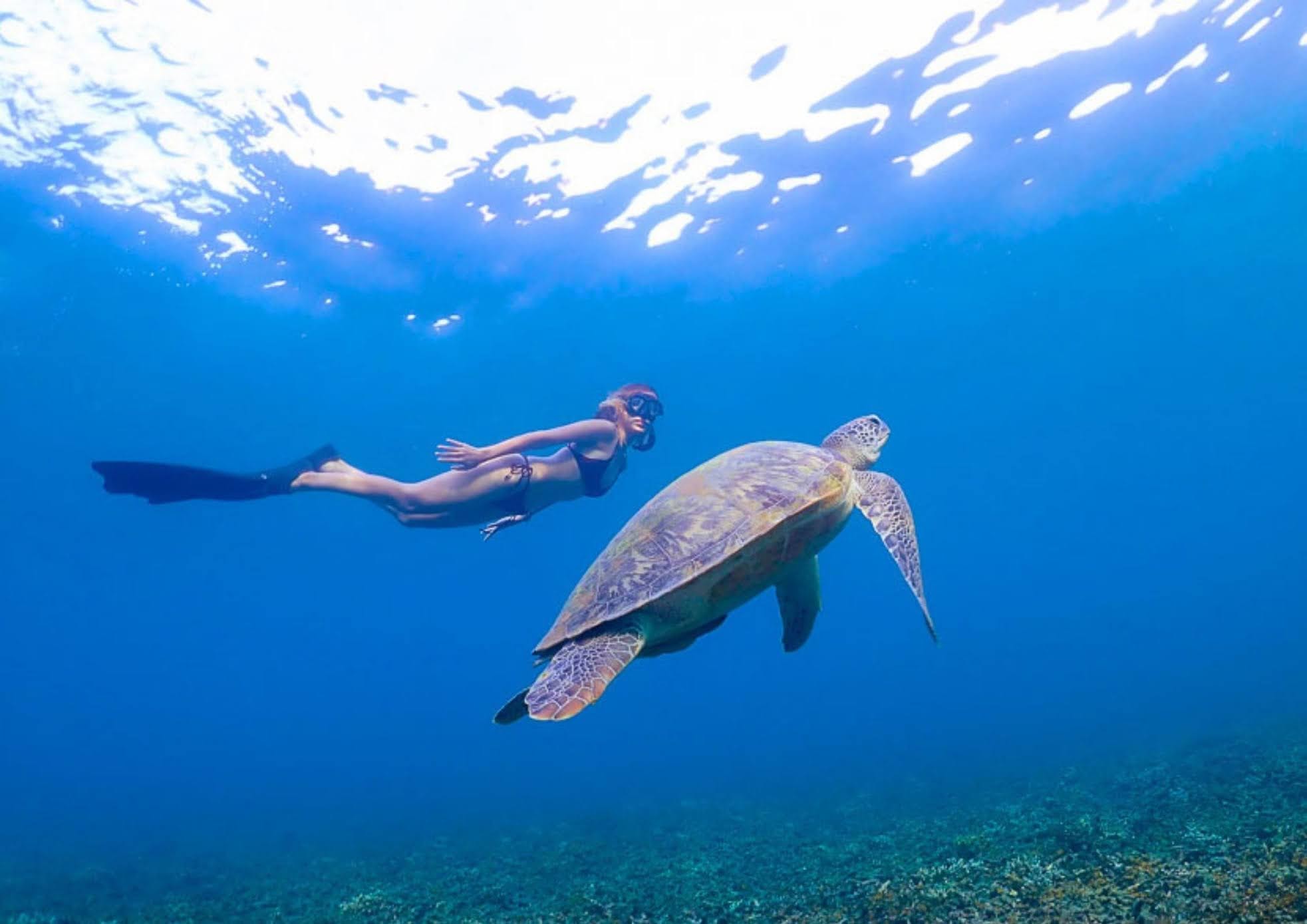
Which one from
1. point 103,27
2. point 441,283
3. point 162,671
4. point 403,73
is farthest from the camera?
point 162,671

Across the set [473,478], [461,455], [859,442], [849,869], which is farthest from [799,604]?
[473,478]

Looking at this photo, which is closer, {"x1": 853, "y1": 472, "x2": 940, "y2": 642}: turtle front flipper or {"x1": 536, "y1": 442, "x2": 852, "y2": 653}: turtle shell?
{"x1": 536, "y1": 442, "x2": 852, "y2": 653}: turtle shell

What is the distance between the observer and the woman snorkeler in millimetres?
8258

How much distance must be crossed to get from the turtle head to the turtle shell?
2.55 feet

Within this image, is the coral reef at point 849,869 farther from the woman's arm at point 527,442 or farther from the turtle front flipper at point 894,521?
the woman's arm at point 527,442

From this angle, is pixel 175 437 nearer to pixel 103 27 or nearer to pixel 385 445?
pixel 385 445

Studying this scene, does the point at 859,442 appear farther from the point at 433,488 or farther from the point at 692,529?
the point at 433,488

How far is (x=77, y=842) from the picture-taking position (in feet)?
64.8

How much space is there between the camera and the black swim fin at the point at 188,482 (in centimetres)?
807

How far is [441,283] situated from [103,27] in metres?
10.2

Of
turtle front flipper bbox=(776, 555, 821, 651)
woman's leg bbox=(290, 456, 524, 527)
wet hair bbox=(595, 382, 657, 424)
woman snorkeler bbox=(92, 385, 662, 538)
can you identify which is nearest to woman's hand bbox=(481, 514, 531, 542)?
woman snorkeler bbox=(92, 385, 662, 538)

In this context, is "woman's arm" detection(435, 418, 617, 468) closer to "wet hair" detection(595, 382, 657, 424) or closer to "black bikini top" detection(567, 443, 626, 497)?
"wet hair" detection(595, 382, 657, 424)

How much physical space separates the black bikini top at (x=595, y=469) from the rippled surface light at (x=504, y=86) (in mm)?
9859

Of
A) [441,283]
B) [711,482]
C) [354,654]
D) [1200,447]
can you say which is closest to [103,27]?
[441,283]
